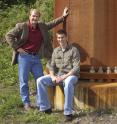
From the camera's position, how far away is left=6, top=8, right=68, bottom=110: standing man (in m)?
8.24

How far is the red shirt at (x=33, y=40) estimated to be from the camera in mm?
8297

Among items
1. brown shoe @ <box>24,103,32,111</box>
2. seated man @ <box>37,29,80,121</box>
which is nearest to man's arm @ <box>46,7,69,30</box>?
seated man @ <box>37,29,80,121</box>

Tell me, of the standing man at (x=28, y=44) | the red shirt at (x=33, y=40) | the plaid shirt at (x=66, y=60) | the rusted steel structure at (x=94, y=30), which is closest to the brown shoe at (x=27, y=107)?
the standing man at (x=28, y=44)

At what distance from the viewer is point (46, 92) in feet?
26.2

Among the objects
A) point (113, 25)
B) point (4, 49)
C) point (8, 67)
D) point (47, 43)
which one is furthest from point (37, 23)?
point (4, 49)

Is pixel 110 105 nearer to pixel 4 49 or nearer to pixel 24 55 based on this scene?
pixel 24 55

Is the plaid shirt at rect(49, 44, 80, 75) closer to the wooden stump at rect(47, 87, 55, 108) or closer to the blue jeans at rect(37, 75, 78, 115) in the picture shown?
the blue jeans at rect(37, 75, 78, 115)

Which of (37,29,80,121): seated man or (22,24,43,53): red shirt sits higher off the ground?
(22,24,43,53): red shirt

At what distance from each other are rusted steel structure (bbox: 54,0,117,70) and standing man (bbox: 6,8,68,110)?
36cm

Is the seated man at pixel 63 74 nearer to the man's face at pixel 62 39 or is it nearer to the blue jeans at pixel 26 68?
the man's face at pixel 62 39

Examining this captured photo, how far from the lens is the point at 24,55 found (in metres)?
8.30

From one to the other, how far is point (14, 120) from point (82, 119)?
109 cm

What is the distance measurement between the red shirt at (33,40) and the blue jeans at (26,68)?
119mm

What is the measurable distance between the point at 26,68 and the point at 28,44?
0.41 metres
